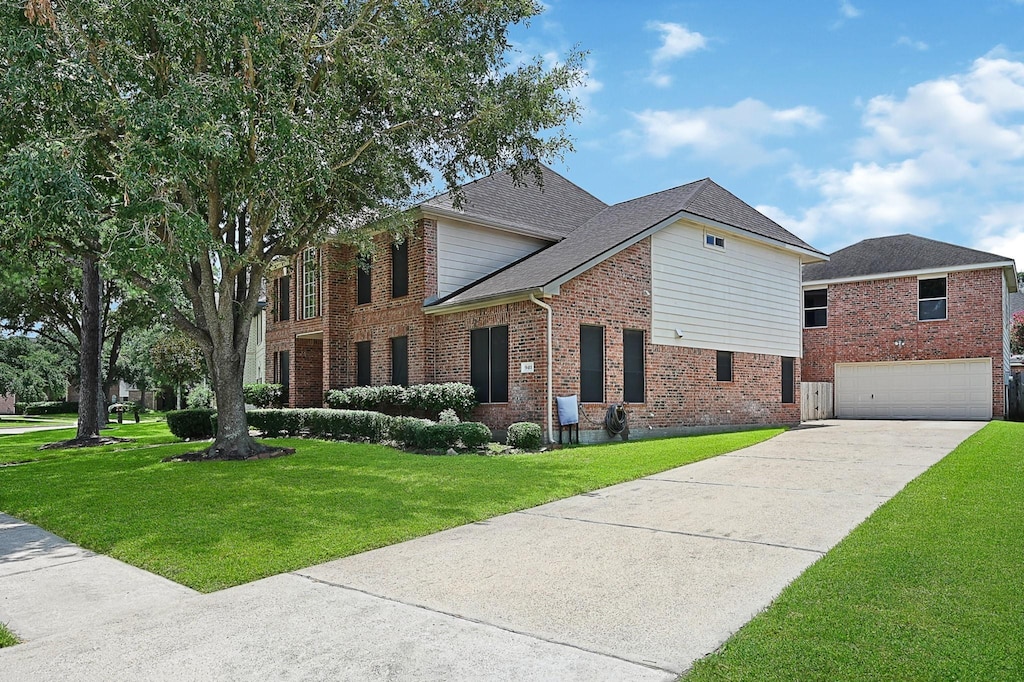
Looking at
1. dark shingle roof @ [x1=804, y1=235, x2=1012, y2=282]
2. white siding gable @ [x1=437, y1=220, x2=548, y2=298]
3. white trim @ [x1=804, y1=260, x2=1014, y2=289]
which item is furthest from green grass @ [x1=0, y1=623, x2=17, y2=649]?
dark shingle roof @ [x1=804, y1=235, x2=1012, y2=282]

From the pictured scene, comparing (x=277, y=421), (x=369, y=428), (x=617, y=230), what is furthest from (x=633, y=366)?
(x=277, y=421)

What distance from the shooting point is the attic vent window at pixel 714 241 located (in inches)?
755

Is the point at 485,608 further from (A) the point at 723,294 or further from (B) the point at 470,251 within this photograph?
(A) the point at 723,294

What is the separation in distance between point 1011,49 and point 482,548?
12.2 meters

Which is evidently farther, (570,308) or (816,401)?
(816,401)

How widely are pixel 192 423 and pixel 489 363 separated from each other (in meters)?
8.49

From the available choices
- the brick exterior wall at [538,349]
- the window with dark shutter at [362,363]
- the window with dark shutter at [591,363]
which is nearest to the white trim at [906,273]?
the brick exterior wall at [538,349]

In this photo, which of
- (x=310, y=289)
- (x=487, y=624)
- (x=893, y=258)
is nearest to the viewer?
(x=487, y=624)

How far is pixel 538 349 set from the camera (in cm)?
1529

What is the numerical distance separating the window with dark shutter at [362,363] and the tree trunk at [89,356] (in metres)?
6.71

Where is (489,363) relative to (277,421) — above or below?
above

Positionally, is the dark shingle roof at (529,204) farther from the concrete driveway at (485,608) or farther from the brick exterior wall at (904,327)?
the concrete driveway at (485,608)

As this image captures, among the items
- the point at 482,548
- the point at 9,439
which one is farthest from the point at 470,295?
the point at 9,439

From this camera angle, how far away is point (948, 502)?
7.68 meters
